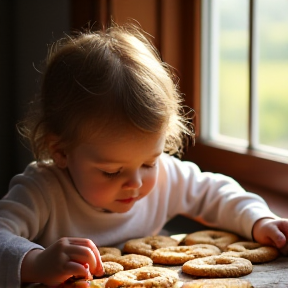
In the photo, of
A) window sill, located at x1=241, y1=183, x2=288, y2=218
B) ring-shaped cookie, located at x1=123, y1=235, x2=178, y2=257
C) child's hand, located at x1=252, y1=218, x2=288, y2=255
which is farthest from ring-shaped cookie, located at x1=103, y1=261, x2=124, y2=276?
window sill, located at x1=241, y1=183, x2=288, y2=218

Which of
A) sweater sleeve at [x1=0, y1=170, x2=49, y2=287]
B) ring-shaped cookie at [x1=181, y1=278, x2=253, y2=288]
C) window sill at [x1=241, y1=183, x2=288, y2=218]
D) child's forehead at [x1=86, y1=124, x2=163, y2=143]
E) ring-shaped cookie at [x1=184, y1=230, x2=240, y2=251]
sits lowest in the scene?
ring-shaped cookie at [x1=184, y1=230, x2=240, y2=251]

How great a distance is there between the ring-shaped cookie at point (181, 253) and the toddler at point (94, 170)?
12 centimetres

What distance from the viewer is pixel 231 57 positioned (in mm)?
1994

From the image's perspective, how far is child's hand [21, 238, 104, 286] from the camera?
119 centimetres

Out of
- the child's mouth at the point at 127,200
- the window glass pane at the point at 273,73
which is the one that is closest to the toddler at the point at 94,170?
the child's mouth at the point at 127,200

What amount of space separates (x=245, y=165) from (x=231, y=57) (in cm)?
33

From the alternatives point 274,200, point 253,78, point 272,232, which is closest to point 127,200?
point 272,232

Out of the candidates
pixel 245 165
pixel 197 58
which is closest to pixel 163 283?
pixel 245 165

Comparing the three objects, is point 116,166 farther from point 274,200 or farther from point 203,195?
point 274,200

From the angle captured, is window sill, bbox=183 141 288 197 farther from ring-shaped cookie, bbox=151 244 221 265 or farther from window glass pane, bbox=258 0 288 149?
ring-shaped cookie, bbox=151 244 221 265

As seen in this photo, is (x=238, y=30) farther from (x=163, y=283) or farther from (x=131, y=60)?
(x=163, y=283)

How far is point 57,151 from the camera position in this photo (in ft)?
4.90

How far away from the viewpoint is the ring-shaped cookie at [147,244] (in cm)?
145

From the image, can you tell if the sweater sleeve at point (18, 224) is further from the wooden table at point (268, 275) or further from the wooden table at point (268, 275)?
the wooden table at point (268, 275)
